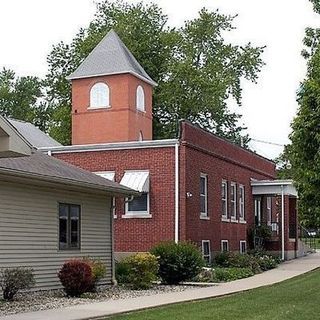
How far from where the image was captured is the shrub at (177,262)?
2278 centimetres

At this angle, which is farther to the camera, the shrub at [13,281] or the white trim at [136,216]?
the white trim at [136,216]

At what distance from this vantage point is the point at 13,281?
56.0 ft

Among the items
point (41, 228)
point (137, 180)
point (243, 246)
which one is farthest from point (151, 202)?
point (41, 228)

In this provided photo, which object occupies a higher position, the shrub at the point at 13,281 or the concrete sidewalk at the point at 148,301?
the shrub at the point at 13,281

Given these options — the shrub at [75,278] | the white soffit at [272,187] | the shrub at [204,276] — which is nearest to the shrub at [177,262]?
the shrub at [204,276]

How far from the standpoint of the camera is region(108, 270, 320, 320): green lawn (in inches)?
569

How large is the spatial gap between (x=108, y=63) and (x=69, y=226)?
22615 mm

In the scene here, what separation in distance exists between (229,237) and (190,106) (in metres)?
22.8

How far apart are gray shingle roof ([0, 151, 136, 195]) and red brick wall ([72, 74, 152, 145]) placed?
18.5 metres

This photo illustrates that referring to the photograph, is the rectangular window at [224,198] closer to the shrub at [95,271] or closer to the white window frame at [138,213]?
the white window frame at [138,213]

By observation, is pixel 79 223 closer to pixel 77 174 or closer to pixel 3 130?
pixel 77 174

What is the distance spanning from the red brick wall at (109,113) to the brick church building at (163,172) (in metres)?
0.06

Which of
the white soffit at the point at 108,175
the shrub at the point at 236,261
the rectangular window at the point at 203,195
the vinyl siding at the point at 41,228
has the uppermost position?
the white soffit at the point at 108,175

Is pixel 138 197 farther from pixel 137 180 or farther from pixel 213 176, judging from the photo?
pixel 213 176
